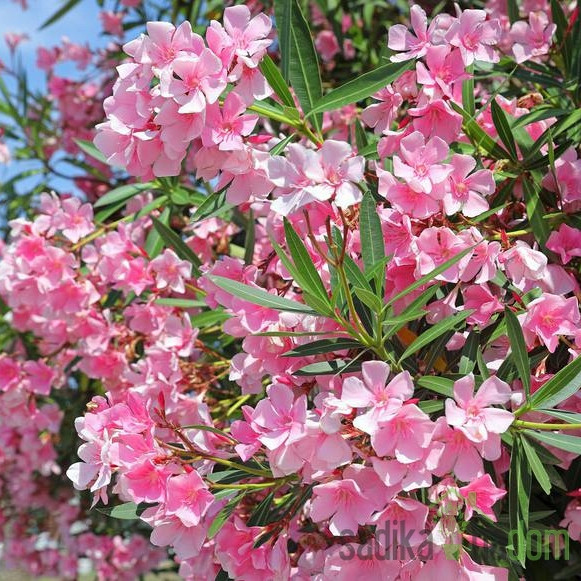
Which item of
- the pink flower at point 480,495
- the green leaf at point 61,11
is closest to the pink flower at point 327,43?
the green leaf at point 61,11

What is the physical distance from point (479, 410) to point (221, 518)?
0.39m

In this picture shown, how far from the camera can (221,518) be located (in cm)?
109

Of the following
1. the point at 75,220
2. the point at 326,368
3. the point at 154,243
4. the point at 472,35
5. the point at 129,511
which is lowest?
the point at 129,511

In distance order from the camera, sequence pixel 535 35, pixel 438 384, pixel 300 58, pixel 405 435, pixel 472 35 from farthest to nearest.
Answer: pixel 535 35, pixel 300 58, pixel 472 35, pixel 438 384, pixel 405 435

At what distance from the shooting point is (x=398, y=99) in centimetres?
122

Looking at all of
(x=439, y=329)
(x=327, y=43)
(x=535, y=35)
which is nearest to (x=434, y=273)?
(x=439, y=329)

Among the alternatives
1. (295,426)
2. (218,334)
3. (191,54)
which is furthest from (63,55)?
(295,426)

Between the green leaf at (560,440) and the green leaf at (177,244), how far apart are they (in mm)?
818

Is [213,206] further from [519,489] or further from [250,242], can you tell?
[519,489]

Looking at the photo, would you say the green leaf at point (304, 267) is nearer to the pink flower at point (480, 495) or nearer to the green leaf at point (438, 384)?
the green leaf at point (438, 384)

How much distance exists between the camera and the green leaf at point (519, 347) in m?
1.01

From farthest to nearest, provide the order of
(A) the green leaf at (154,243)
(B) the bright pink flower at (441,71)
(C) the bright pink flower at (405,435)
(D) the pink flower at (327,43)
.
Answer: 1. (D) the pink flower at (327,43)
2. (A) the green leaf at (154,243)
3. (B) the bright pink flower at (441,71)
4. (C) the bright pink flower at (405,435)

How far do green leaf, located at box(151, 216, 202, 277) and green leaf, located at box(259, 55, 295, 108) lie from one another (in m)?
0.51

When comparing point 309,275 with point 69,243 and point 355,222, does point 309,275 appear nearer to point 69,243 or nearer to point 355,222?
point 355,222
